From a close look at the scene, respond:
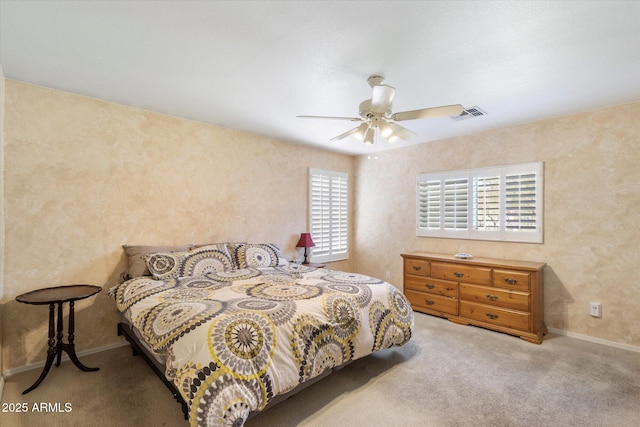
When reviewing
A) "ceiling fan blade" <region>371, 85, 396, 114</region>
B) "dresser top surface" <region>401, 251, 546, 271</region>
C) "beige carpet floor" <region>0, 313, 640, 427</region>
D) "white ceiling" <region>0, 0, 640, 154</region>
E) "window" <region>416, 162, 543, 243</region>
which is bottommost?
"beige carpet floor" <region>0, 313, 640, 427</region>

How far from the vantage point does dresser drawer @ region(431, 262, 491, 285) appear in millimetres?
3479

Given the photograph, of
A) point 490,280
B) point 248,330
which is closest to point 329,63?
point 248,330

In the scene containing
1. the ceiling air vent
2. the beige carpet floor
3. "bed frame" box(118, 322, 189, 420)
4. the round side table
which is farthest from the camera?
the ceiling air vent

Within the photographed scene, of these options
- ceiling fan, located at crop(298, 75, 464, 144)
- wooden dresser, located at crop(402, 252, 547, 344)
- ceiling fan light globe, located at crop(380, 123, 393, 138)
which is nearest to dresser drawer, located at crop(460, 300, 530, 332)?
wooden dresser, located at crop(402, 252, 547, 344)

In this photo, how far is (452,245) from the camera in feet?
13.8

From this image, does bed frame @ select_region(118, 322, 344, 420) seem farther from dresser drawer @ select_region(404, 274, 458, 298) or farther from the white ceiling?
the white ceiling

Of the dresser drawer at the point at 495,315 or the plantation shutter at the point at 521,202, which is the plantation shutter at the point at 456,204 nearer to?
the plantation shutter at the point at 521,202

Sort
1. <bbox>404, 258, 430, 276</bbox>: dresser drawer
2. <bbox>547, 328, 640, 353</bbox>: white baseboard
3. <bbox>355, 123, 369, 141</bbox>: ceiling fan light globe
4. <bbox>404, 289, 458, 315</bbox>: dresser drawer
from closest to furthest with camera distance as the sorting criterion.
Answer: <bbox>355, 123, 369, 141</bbox>: ceiling fan light globe → <bbox>547, 328, 640, 353</bbox>: white baseboard → <bbox>404, 289, 458, 315</bbox>: dresser drawer → <bbox>404, 258, 430, 276</bbox>: dresser drawer

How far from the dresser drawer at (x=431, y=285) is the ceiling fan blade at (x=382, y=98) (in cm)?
251

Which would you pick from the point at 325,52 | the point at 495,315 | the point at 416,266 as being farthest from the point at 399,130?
the point at 495,315

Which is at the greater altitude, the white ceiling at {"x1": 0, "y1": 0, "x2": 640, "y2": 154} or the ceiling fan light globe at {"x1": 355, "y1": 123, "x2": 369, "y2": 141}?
the white ceiling at {"x1": 0, "y1": 0, "x2": 640, "y2": 154}

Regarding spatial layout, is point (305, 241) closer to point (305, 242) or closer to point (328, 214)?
point (305, 242)

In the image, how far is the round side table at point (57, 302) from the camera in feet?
7.30

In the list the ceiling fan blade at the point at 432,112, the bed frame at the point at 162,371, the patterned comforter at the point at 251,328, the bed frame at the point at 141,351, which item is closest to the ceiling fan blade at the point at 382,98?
the ceiling fan blade at the point at 432,112
